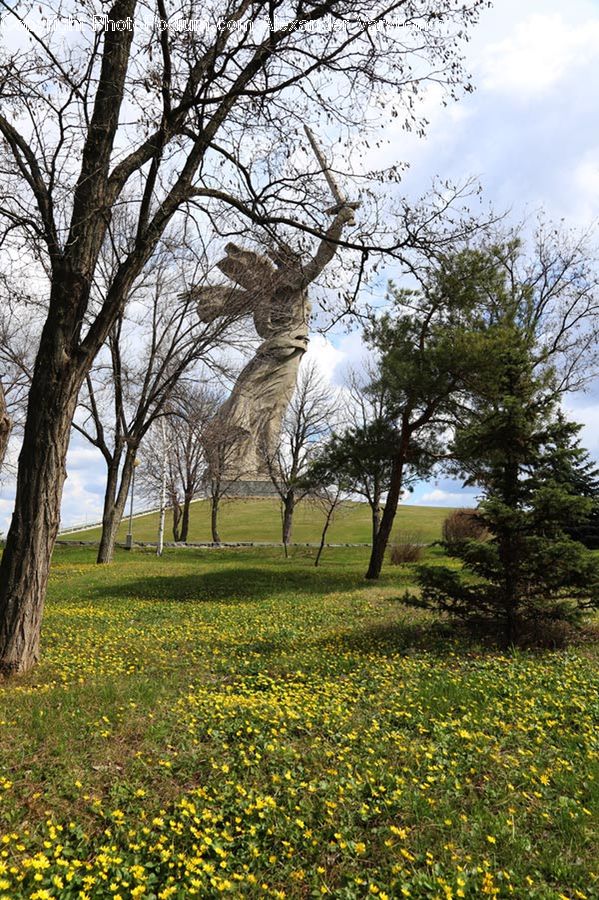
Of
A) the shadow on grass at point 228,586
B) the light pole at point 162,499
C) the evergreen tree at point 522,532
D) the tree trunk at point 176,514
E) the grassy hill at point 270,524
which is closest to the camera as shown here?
the evergreen tree at point 522,532

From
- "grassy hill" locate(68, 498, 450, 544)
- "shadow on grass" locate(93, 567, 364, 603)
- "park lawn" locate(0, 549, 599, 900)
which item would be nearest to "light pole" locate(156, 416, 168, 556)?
"shadow on grass" locate(93, 567, 364, 603)

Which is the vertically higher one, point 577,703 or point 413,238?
point 413,238

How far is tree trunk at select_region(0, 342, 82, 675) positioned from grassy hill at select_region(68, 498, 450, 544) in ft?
117

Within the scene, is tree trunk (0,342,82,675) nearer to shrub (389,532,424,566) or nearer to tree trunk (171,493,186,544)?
shrub (389,532,424,566)

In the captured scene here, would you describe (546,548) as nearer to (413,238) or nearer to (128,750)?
(413,238)

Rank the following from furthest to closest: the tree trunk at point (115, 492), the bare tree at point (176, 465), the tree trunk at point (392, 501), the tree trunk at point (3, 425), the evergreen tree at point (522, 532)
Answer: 1. the bare tree at point (176, 465)
2. the tree trunk at point (115, 492)
3. the tree trunk at point (392, 501)
4. the evergreen tree at point (522, 532)
5. the tree trunk at point (3, 425)

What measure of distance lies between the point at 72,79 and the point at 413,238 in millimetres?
4687

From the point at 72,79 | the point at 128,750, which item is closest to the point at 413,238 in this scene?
the point at 72,79

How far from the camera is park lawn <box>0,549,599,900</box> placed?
12.2ft

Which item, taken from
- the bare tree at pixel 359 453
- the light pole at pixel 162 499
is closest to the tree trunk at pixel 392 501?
the bare tree at pixel 359 453

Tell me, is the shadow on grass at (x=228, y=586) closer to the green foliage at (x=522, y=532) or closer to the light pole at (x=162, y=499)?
the green foliage at (x=522, y=532)

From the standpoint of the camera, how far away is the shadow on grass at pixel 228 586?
648 inches

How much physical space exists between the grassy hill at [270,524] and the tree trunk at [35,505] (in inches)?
1404

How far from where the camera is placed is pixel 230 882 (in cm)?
361
